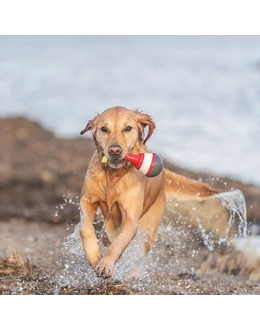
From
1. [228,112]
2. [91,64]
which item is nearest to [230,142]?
[228,112]

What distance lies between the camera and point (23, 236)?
5.29 m

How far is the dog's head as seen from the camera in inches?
122

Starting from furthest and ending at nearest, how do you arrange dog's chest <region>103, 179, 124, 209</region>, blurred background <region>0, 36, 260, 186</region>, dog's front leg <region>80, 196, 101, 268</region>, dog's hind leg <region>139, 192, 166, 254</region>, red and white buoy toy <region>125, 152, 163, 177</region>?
blurred background <region>0, 36, 260, 186</region> < dog's hind leg <region>139, 192, 166, 254</region> < dog's chest <region>103, 179, 124, 209</region> < red and white buoy toy <region>125, 152, 163, 177</region> < dog's front leg <region>80, 196, 101, 268</region>

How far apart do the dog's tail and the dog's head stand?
71 centimetres

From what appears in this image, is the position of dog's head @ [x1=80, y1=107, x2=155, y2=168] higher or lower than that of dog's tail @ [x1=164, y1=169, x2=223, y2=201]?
higher

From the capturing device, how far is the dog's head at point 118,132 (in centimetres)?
309

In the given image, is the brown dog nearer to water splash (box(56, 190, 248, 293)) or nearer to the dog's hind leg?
the dog's hind leg

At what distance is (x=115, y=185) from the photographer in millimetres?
3254

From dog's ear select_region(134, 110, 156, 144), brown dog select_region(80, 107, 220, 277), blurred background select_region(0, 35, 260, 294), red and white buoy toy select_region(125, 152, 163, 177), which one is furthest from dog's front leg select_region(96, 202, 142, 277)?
blurred background select_region(0, 35, 260, 294)

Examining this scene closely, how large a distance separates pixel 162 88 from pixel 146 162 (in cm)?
414

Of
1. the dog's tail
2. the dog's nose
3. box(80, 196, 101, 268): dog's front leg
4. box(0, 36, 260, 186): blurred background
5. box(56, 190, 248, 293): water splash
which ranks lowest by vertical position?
box(56, 190, 248, 293): water splash

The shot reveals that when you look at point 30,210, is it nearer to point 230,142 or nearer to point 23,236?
point 23,236

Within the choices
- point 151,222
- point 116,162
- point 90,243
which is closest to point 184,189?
point 151,222

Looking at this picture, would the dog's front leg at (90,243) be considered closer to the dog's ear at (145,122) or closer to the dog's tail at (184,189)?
the dog's ear at (145,122)
